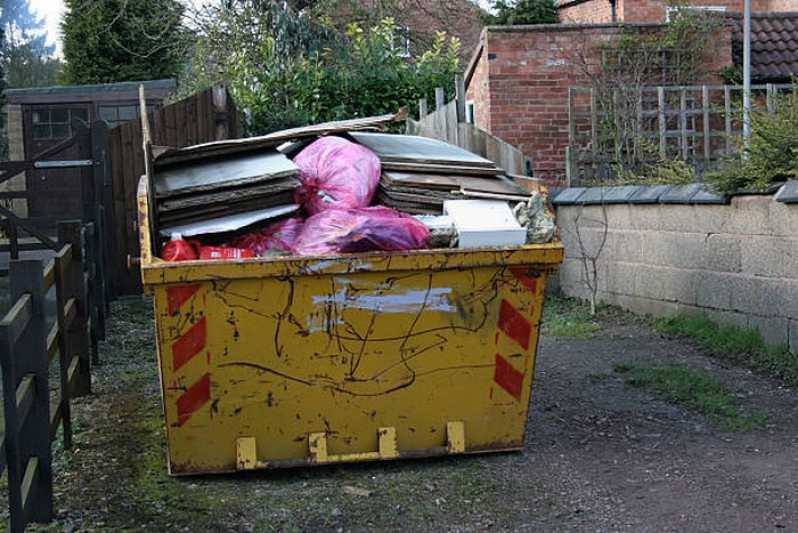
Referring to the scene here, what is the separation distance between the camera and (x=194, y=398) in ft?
17.8

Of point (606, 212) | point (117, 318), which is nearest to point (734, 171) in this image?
point (606, 212)

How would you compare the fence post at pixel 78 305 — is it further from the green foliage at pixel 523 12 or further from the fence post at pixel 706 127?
the green foliage at pixel 523 12

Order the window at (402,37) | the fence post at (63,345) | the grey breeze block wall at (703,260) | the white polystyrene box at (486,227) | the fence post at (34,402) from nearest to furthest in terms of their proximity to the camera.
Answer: the fence post at (34,402)
the white polystyrene box at (486,227)
the fence post at (63,345)
the grey breeze block wall at (703,260)
the window at (402,37)

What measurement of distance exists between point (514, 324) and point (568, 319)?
4.86 metres

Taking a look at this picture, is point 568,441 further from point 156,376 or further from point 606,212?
point 606,212

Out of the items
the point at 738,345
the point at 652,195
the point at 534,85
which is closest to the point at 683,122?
the point at 534,85

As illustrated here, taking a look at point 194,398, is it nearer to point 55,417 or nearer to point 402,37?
point 55,417

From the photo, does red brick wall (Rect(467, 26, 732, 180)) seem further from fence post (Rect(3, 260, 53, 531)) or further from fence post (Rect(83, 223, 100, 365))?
fence post (Rect(3, 260, 53, 531))

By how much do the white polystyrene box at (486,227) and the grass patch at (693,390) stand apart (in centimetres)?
186

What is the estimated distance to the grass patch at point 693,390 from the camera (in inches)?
259

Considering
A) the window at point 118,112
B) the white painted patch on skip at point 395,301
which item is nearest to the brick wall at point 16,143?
the window at point 118,112

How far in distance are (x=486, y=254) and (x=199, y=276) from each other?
1393 mm

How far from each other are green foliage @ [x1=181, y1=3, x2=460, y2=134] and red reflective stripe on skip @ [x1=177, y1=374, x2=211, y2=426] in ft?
32.7

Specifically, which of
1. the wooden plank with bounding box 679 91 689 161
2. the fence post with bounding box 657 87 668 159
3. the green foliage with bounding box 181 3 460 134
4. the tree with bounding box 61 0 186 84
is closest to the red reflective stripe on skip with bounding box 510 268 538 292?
the fence post with bounding box 657 87 668 159
